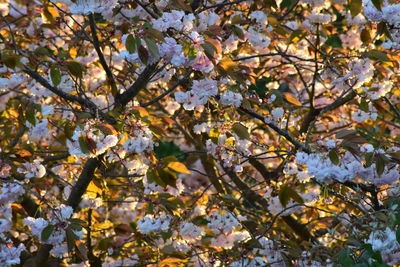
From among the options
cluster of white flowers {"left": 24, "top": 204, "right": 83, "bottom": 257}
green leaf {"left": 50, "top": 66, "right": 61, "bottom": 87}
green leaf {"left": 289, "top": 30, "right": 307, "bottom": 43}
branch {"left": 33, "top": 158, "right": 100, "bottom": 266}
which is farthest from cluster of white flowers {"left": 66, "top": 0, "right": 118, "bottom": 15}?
green leaf {"left": 289, "top": 30, "right": 307, "bottom": 43}

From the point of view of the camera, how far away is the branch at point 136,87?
269cm

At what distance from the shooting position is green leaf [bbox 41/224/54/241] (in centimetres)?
235

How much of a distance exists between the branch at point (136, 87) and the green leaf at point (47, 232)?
676mm

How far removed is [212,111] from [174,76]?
0.30 meters

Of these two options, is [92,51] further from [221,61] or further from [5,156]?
[221,61]

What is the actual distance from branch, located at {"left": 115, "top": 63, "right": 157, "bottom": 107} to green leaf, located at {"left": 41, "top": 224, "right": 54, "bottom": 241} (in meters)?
0.68

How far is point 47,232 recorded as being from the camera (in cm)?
236

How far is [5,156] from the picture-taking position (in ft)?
9.53

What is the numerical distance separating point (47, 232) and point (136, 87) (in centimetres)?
77

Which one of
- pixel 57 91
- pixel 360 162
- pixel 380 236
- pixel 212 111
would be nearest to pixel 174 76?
pixel 212 111

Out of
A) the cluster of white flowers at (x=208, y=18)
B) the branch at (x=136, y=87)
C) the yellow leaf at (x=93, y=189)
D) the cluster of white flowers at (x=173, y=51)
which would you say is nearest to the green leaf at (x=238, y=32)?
the cluster of white flowers at (x=208, y=18)

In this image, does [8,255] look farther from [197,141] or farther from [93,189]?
[197,141]

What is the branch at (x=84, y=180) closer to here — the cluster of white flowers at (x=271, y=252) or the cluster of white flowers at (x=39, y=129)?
the cluster of white flowers at (x=39, y=129)

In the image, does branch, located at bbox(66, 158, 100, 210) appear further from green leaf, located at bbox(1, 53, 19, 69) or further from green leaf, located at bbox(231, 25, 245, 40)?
green leaf, located at bbox(231, 25, 245, 40)
